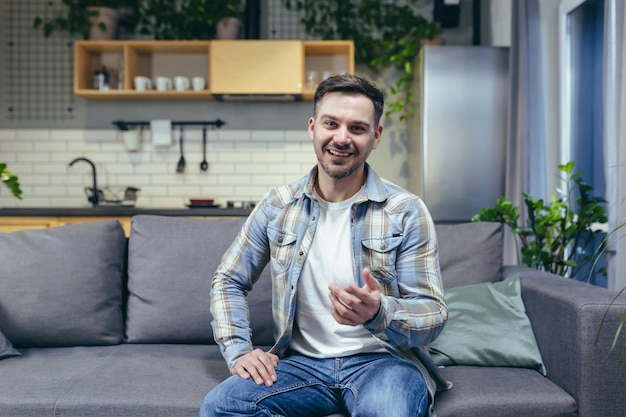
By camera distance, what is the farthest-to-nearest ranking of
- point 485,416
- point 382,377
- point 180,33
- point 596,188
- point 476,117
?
point 180,33 → point 476,117 → point 596,188 → point 485,416 → point 382,377

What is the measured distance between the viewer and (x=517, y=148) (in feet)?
13.6

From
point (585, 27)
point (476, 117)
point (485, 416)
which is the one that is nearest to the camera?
point (485, 416)

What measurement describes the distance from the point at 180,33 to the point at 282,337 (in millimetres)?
3825

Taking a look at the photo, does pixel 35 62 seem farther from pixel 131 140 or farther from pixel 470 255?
pixel 470 255

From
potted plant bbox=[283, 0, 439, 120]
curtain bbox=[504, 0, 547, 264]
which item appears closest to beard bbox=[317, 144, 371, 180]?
curtain bbox=[504, 0, 547, 264]

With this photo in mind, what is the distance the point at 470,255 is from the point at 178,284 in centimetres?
105

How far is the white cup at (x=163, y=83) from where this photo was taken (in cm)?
499

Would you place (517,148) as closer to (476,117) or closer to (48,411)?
(476,117)

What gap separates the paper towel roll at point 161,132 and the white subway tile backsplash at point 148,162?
0.28ft

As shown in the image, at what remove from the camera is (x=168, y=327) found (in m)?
2.38

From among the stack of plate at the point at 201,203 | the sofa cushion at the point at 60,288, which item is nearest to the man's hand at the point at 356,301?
the sofa cushion at the point at 60,288

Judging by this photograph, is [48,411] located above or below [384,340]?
below

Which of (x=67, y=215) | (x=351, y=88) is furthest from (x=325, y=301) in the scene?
(x=67, y=215)

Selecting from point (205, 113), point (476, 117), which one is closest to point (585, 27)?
point (476, 117)
